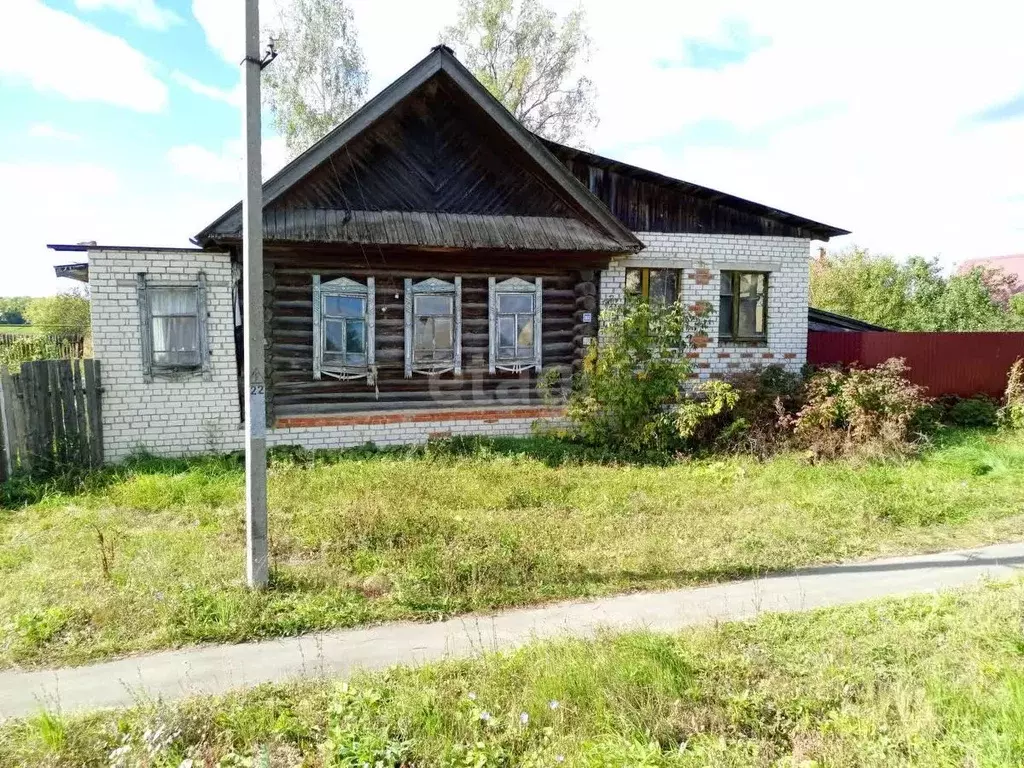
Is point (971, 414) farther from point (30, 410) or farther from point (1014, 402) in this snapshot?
point (30, 410)

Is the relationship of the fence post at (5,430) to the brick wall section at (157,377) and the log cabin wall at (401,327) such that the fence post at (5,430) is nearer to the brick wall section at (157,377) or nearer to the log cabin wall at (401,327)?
the brick wall section at (157,377)

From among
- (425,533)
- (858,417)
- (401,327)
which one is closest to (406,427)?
(401,327)

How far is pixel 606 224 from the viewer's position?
36.7 feet

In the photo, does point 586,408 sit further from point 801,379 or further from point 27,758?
point 27,758

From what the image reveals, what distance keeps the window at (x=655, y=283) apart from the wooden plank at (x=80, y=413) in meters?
9.05

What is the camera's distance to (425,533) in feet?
21.3

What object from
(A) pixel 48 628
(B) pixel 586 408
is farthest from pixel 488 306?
(A) pixel 48 628

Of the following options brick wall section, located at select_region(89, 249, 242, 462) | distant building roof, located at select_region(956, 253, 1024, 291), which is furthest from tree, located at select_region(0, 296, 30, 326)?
distant building roof, located at select_region(956, 253, 1024, 291)

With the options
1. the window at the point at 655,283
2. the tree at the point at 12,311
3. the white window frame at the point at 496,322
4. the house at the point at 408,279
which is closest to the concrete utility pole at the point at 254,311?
the house at the point at 408,279

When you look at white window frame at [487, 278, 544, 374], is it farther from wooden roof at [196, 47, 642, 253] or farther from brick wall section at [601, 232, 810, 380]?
brick wall section at [601, 232, 810, 380]

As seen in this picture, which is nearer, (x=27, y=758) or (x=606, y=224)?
(x=27, y=758)

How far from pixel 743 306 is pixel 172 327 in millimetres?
10479

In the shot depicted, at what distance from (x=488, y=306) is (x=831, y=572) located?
6.96m

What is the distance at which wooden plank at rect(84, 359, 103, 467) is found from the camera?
30.1 feet
